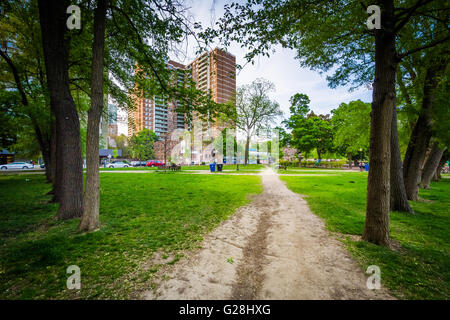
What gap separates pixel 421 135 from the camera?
7590 mm

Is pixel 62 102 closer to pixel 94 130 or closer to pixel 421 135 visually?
pixel 94 130

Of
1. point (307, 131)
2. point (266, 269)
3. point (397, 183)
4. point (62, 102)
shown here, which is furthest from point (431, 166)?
point (307, 131)

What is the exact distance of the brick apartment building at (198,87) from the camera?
5.75 m

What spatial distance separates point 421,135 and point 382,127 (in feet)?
21.0

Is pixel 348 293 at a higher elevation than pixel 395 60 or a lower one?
lower

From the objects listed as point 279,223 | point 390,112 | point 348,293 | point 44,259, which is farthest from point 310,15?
point 44,259

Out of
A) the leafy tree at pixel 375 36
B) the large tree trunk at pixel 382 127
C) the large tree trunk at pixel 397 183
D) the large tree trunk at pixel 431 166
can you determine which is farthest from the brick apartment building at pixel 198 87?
the large tree trunk at pixel 431 166

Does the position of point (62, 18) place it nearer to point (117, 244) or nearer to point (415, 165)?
point (117, 244)

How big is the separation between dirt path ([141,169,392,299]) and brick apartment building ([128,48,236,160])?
3.86m

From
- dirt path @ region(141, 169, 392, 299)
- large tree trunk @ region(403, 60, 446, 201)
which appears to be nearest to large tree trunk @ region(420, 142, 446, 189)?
large tree trunk @ region(403, 60, 446, 201)

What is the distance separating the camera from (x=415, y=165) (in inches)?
306

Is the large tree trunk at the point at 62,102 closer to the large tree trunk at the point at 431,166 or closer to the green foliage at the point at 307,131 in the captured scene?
the large tree trunk at the point at 431,166
